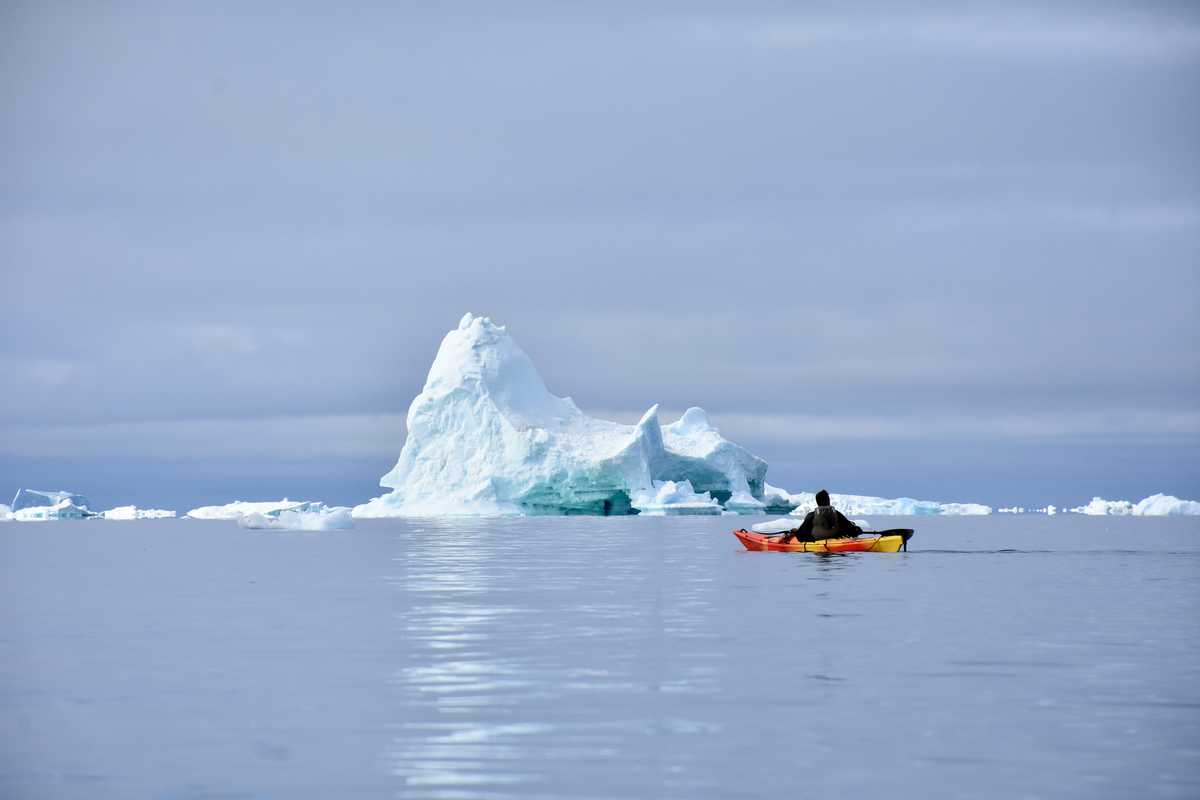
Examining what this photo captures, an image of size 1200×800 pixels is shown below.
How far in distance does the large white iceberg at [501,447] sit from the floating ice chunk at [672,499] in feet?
0.91

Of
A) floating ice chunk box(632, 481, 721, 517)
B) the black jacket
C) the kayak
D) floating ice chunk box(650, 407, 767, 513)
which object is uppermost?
floating ice chunk box(650, 407, 767, 513)

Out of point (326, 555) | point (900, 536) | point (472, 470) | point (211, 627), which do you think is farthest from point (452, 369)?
point (211, 627)

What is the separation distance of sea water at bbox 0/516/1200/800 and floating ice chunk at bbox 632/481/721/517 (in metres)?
46.9

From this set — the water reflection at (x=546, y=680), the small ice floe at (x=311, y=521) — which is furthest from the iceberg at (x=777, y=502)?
the water reflection at (x=546, y=680)

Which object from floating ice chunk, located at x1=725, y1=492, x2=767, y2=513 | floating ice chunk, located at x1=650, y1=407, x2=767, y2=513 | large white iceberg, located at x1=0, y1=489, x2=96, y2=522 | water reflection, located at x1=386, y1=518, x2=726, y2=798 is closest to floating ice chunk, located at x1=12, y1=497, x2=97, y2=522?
large white iceberg, located at x1=0, y1=489, x2=96, y2=522

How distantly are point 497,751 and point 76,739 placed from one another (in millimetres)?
3186

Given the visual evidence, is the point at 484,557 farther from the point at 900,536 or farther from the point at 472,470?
the point at 472,470

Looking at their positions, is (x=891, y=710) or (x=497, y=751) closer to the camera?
(x=497, y=751)

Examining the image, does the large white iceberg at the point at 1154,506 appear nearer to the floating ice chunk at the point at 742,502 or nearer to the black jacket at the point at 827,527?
the floating ice chunk at the point at 742,502

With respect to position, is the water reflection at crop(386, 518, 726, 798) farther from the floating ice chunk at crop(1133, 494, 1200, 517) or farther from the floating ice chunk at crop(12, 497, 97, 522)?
the floating ice chunk at crop(1133, 494, 1200, 517)

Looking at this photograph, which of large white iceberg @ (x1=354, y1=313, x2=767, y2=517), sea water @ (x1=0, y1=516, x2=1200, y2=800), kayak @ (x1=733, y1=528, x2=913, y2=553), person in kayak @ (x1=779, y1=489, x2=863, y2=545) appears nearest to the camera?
sea water @ (x1=0, y1=516, x2=1200, y2=800)

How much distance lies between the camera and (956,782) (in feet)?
27.8

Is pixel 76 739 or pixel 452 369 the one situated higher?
pixel 452 369

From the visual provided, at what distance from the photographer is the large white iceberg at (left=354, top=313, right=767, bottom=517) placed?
229 ft
